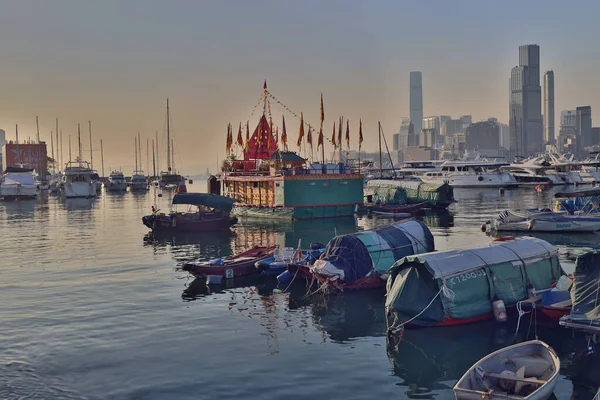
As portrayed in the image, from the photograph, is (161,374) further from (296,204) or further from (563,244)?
(296,204)

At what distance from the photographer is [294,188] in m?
73.7

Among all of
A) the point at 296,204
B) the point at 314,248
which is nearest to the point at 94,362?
the point at 314,248

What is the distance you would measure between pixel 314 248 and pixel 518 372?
22.5 metres

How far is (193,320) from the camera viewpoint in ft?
95.7

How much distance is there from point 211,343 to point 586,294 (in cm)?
1522

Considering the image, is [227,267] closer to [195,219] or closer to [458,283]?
[458,283]

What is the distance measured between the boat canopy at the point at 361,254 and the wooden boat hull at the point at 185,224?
30736mm

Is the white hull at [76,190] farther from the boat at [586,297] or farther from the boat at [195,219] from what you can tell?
the boat at [586,297]

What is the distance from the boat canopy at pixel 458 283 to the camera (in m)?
26.2

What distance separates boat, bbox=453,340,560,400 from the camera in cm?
1808

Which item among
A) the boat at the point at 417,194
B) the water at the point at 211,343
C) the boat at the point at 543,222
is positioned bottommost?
the water at the point at 211,343

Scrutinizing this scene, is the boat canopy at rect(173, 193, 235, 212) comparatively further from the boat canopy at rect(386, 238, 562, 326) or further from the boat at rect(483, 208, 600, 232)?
the boat canopy at rect(386, 238, 562, 326)

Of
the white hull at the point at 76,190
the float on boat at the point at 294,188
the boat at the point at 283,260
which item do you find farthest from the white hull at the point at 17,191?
the boat at the point at 283,260

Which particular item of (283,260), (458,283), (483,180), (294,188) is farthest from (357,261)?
(483,180)
